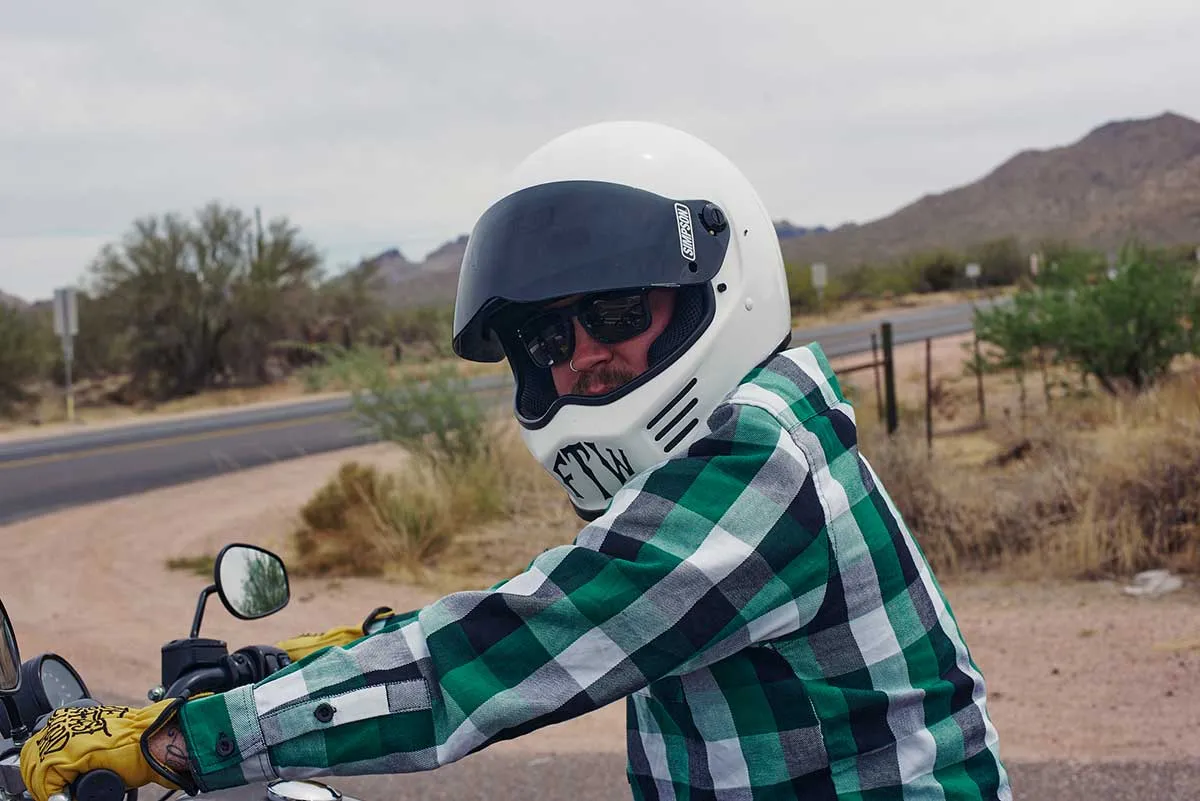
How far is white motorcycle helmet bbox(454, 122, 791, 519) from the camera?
82.7 inches

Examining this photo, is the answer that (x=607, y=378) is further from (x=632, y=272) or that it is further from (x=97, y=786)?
(x=97, y=786)

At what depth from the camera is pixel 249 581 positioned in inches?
97.3

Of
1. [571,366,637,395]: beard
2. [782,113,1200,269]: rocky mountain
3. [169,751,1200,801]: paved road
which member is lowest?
[169,751,1200,801]: paved road

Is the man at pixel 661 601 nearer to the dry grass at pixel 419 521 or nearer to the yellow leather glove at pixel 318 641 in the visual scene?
the yellow leather glove at pixel 318 641

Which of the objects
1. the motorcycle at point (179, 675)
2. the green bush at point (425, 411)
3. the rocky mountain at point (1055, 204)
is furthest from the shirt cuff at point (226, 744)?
the rocky mountain at point (1055, 204)

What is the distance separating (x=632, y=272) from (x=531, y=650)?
68 centimetres

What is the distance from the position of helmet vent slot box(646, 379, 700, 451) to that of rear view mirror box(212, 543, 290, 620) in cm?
81

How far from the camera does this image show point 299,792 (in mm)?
1843

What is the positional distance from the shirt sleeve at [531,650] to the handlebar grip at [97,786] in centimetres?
10

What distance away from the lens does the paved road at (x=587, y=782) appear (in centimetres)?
439

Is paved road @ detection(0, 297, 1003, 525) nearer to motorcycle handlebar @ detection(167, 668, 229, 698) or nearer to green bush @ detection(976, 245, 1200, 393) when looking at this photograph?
green bush @ detection(976, 245, 1200, 393)

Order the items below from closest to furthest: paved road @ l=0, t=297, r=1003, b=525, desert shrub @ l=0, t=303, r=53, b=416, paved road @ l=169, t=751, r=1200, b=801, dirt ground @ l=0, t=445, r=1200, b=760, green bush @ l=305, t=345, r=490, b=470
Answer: paved road @ l=169, t=751, r=1200, b=801 < dirt ground @ l=0, t=445, r=1200, b=760 < green bush @ l=305, t=345, r=490, b=470 < paved road @ l=0, t=297, r=1003, b=525 < desert shrub @ l=0, t=303, r=53, b=416

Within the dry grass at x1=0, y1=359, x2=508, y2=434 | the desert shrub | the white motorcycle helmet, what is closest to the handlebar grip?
the white motorcycle helmet

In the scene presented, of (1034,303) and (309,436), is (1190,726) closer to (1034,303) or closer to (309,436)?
(1034,303)
